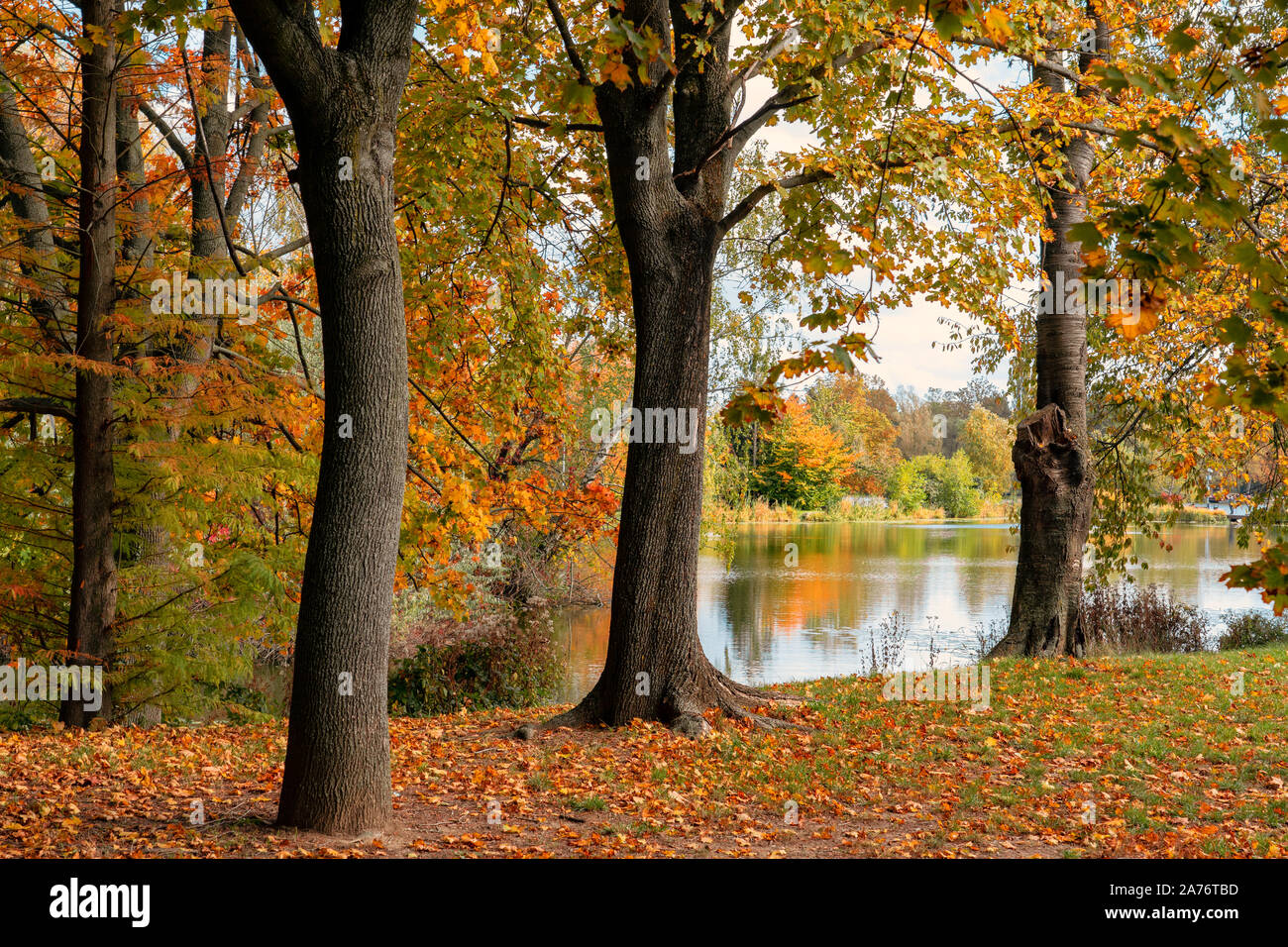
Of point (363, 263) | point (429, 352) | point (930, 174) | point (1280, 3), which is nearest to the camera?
point (1280, 3)

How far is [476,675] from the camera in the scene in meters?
12.3

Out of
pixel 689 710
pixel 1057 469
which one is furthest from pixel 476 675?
pixel 1057 469

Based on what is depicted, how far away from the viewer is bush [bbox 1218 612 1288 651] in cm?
1428

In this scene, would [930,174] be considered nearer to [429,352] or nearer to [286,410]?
[429,352]

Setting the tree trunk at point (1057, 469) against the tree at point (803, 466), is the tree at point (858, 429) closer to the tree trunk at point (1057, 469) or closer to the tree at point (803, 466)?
the tree at point (803, 466)

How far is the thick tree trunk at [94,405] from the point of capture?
8016 mm

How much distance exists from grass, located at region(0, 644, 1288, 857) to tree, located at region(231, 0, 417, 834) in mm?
346

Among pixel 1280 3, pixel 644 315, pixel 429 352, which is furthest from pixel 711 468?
pixel 1280 3

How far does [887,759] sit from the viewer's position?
6.61m

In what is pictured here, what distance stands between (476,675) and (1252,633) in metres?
11.7

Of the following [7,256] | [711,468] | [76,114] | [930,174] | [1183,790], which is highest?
[76,114]

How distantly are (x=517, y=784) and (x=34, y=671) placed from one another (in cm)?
482

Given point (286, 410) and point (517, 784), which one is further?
point (286, 410)

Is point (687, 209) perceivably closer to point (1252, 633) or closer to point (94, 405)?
point (94, 405)
